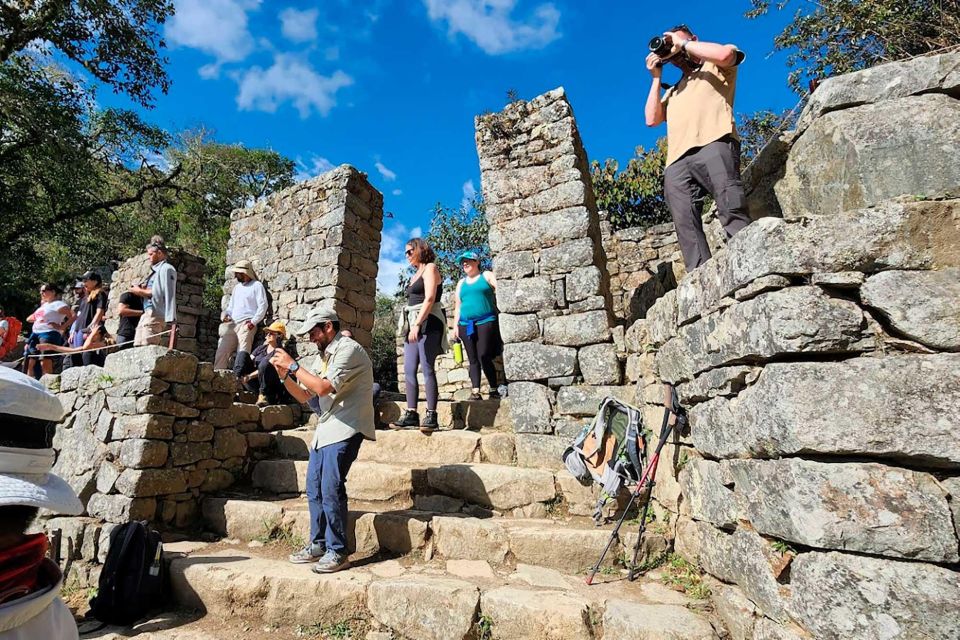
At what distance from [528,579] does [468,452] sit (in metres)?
1.51

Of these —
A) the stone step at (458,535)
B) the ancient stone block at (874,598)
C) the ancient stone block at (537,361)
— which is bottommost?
the stone step at (458,535)

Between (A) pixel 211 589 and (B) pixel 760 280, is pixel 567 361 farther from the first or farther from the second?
(A) pixel 211 589

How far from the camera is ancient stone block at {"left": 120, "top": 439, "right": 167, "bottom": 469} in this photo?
4.10 meters

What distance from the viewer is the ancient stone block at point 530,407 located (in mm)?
4156

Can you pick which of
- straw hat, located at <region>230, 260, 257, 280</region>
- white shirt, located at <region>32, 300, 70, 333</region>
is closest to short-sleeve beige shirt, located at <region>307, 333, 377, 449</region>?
straw hat, located at <region>230, 260, 257, 280</region>

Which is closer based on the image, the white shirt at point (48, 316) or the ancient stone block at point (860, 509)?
the ancient stone block at point (860, 509)

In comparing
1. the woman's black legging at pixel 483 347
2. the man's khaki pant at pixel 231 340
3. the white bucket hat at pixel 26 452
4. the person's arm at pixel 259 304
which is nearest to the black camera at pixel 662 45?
the woman's black legging at pixel 483 347

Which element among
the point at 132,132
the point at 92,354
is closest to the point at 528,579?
the point at 92,354

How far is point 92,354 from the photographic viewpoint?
688cm

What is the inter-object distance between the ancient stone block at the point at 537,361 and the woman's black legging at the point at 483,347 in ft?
2.02

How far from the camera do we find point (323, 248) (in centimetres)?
661

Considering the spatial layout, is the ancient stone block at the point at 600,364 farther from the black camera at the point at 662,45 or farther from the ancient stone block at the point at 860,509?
the black camera at the point at 662,45

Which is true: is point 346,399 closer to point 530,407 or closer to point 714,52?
point 530,407

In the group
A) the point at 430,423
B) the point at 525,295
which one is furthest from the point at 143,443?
the point at 525,295
